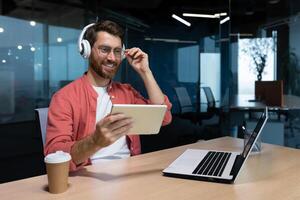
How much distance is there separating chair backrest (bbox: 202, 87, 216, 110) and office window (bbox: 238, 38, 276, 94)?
0.35 m

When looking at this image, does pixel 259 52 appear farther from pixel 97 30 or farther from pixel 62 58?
pixel 97 30

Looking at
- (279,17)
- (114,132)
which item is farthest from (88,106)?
(279,17)

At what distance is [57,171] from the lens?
1.02m

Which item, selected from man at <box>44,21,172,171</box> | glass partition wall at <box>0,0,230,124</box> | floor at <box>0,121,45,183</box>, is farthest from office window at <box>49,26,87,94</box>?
man at <box>44,21,172,171</box>

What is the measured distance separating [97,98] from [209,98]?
2.84m

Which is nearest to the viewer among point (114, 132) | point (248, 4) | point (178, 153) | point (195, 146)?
point (114, 132)

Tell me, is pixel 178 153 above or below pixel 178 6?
below

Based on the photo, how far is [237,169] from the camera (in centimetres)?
122

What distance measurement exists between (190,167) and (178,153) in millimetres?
255

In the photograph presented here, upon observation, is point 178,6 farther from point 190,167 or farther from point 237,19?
point 190,167

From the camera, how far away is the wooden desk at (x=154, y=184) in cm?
101

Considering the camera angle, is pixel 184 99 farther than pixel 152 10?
Yes

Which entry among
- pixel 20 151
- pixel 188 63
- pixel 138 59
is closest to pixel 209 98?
pixel 188 63

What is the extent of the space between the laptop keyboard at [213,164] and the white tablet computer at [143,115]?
23 centimetres
